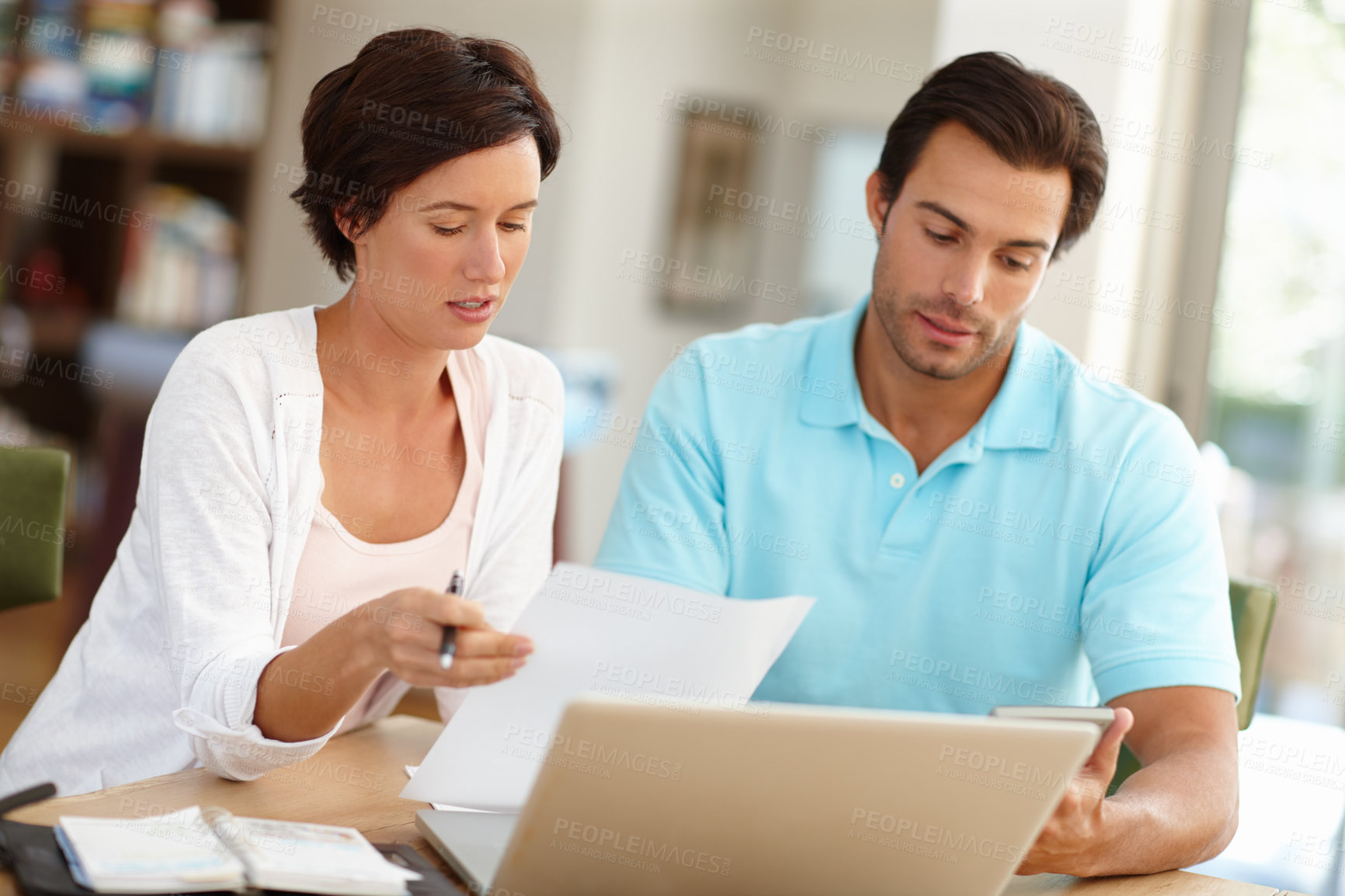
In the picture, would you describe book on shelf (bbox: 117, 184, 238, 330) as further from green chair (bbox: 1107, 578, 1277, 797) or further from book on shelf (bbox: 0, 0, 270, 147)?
green chair (bbox: 1107, 578, 1277, 797)

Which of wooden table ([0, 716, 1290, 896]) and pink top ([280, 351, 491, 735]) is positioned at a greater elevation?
pink top ([280, 351, 491, 735])

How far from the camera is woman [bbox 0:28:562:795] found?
1.19 m

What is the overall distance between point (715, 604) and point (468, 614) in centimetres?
19

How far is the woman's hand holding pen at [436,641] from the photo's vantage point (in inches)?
36.2

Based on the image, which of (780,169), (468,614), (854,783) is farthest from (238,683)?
(780,169)

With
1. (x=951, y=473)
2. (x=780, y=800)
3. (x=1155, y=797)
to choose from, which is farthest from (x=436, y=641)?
(x=951, y=473)

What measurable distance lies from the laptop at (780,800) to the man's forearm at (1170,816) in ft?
0.70

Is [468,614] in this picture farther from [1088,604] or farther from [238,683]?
[1088,604]

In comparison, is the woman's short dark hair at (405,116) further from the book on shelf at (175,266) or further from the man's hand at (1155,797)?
the book on shelf at (175,266)

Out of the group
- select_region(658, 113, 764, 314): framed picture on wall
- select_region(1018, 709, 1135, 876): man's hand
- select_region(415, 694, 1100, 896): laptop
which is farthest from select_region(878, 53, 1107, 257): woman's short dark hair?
select_region(658, 113, 764, 314): framed picture on wall

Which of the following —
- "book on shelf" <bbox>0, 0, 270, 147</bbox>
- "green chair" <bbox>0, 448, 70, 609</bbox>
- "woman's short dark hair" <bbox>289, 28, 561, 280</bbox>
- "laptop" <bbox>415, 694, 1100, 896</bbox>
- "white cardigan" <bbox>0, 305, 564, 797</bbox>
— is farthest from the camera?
"book on shelf" <bbox>0, 0, 270, 147</bbox>

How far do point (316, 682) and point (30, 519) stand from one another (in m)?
0.57

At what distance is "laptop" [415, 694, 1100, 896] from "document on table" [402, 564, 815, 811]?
8 cm

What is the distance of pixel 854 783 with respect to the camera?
2.71ft
